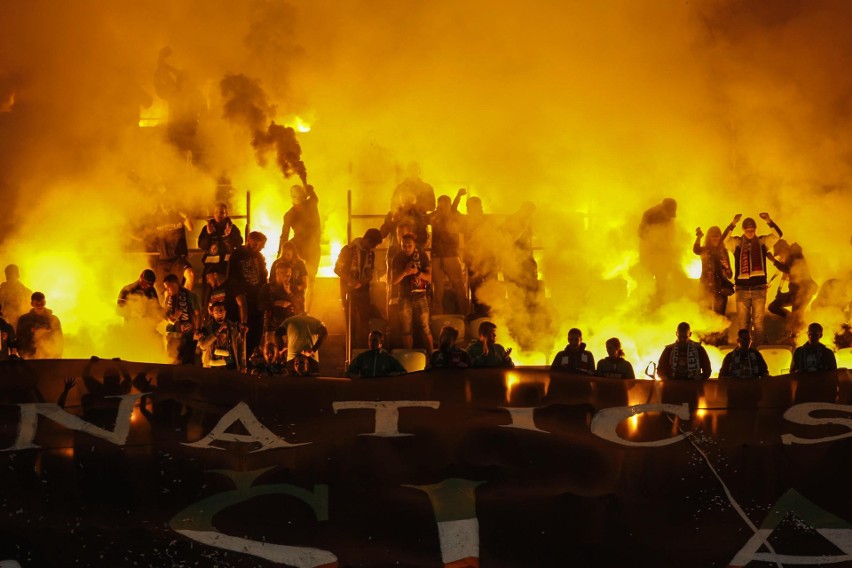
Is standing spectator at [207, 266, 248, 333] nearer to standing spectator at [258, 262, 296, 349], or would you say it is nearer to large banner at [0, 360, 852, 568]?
standing spectator at [258, 262, 296, 349]

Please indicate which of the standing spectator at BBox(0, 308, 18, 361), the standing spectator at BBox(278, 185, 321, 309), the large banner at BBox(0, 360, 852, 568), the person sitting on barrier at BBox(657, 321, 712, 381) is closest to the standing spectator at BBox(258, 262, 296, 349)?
the standing spectator at BBox(278, 185, 321, 309)

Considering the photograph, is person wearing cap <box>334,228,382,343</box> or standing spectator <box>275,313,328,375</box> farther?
person wearing cap <box>334,228,382,343</box>

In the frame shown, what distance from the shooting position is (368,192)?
1455cm

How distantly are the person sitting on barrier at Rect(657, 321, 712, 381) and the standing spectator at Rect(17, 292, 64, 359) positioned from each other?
4.12m

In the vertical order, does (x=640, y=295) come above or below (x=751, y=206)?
below

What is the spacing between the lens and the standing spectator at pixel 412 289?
423 inches

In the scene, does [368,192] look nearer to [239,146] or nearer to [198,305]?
[239,146]

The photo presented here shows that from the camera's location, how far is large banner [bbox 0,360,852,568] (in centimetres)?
718

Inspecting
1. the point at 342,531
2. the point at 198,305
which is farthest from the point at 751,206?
the point at 342,531

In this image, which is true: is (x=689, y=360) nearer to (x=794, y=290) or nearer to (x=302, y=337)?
(x=794, y=290)

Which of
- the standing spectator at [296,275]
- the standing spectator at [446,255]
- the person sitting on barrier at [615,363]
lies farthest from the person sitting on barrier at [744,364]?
the standing spectator at [296,275]

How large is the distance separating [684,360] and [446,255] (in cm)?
254

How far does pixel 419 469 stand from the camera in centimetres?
761

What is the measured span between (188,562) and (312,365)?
2862mm
